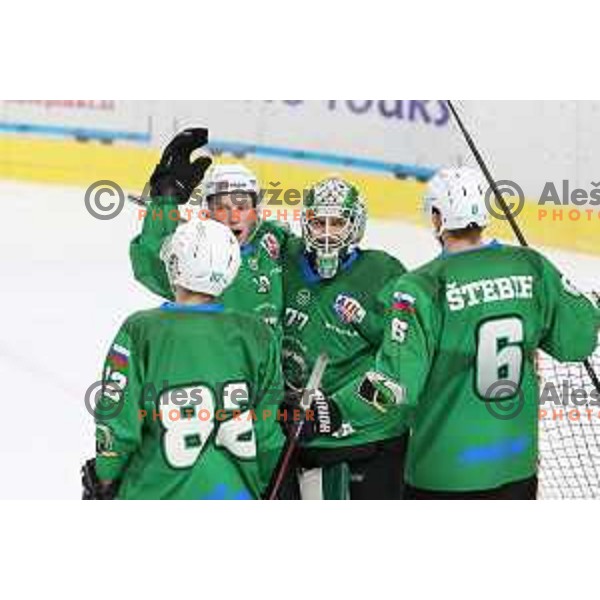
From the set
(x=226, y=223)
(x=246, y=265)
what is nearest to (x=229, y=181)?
(x=226, y=223)

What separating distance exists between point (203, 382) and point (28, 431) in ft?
3.06

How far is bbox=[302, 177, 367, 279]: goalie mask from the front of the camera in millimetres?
3576

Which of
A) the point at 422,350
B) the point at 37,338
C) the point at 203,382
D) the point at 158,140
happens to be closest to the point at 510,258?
the point at 422,350

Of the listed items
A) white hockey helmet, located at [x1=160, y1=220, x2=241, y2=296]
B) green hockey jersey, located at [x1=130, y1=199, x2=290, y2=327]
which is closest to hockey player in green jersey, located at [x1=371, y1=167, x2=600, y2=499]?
green hockey jersey, located at [x1=130, y1=199, x2=290, y2=327]

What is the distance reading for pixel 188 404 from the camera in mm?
3238

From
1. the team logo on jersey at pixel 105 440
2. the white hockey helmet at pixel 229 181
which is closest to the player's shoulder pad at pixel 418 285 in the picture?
the white hockey helmet at pixel 229 181

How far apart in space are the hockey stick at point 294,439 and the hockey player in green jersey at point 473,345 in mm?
215

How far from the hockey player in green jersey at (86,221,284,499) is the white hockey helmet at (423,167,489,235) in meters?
0.51

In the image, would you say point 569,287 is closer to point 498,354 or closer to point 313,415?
point 498,354

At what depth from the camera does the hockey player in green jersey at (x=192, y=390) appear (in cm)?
315

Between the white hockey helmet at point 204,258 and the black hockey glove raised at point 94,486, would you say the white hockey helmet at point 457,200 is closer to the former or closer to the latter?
the white hockey helmet at point 204,258

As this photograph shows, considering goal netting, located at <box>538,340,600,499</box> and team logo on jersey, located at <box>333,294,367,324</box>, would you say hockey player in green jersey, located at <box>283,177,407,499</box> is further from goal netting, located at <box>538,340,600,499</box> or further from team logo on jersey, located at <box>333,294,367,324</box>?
goal netting, located at <box>538,340,600,499</box>

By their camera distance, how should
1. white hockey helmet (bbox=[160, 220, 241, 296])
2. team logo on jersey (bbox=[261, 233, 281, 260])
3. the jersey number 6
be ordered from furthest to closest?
1. team logo on jersey (bbox=[261, 233, 281, 260])
2. the jersey number 6
3. white hockey helmet (bbox=[160, 220, 241, 296])

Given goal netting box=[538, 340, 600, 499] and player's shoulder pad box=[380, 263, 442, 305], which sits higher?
player's shoulder pad box=[380, 263, 442, 305]
